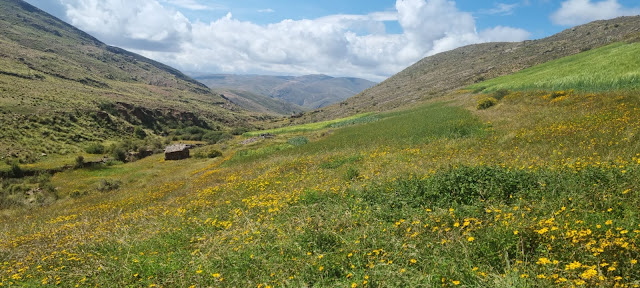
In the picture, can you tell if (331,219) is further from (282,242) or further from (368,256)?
(368,256)

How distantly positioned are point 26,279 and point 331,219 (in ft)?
23.3

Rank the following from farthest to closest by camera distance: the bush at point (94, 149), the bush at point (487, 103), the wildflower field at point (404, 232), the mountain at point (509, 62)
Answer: the mountain at point (509, 62), the bush at point (94, 149), the bush at point (487, 103), the wildflower field at point (404, 232)

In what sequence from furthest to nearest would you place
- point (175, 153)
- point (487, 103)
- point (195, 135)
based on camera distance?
point (195, 135)
point (175, 153)
point (487, 103)

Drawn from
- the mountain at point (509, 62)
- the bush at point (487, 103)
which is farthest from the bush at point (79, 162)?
the mountain at point (509, 62)

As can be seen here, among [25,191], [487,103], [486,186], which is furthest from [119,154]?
[486,186]

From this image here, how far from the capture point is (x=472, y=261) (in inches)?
197

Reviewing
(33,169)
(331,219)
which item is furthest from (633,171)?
(33,169)

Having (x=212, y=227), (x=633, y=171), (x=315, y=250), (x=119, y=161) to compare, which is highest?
(x=633, y=171)

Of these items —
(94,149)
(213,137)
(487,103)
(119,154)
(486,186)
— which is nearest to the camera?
(486,186)

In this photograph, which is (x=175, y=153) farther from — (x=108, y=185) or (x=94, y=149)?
(x=94, y=149)

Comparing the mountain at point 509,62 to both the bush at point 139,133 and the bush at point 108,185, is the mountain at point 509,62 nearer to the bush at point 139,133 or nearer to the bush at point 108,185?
the bush at point 139,133

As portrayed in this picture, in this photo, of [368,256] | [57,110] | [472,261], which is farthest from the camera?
[57,110]

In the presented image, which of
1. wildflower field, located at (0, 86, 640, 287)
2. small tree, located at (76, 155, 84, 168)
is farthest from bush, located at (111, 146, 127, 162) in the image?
wildflower field, located at (0, 86, 640, 287)

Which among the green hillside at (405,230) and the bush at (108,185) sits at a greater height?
the green hillside at (405,230)
